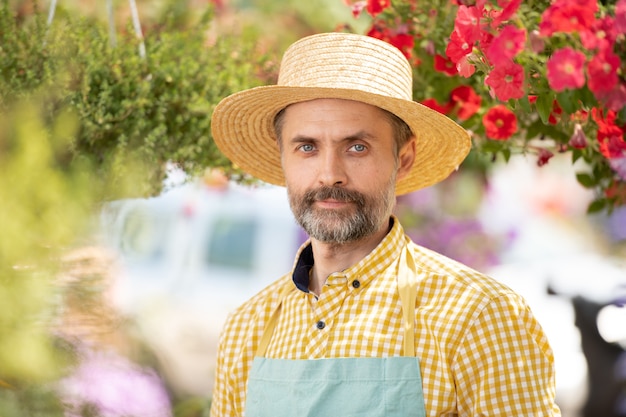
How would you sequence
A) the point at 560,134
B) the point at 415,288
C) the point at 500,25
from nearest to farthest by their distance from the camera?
the point at 500,25
the point at 415,288
the point at 560,134

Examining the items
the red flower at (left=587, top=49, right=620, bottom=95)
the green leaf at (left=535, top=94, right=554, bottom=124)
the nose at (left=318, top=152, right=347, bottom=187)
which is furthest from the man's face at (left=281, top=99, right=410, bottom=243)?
the red flower at (left=587, top=49, right=620, bottom=95)

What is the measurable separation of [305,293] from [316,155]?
31cm

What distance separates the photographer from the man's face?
5.17 feet

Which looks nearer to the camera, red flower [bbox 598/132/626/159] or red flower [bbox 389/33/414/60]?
red flower [bbox 598/132/626/159]

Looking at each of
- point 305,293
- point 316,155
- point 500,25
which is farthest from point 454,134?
point 500,25

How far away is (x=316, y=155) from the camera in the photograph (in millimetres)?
1608

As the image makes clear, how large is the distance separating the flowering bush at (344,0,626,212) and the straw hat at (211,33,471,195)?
13cm

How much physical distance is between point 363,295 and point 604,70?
810 mm

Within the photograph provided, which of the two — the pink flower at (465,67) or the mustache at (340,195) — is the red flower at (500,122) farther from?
the pink flower at (465,67)

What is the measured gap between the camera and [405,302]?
1.53 m

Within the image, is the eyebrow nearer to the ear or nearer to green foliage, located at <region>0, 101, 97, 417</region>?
the ear

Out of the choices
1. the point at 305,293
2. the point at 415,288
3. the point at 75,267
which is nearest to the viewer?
the point at 415,288

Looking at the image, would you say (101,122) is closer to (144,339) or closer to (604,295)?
(144,339)

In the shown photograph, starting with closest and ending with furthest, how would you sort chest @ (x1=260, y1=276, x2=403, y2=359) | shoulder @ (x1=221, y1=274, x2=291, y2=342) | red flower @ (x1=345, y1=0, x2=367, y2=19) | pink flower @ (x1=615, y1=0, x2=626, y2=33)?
pink flower @ (x1=615, y1=0, x2=626, y2=33)
chest @ (x1=260, y1=276, x2=403, y2=359)
shoulder @ (x1=221, y1=274, x2=291, y2=342)
red flower @ (x1=345, y1=0, x2=367, y2=19)
